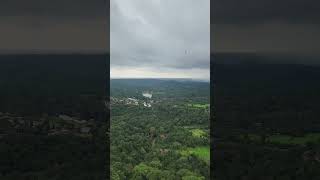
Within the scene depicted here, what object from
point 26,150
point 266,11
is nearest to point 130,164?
point 26,150

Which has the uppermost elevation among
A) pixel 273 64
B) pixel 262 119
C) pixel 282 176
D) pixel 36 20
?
pixel 36 20

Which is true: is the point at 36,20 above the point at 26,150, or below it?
above

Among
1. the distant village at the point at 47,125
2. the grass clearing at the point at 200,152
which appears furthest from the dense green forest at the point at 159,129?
the distant village at the point at 47,125

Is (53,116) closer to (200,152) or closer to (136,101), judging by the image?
(136,101)

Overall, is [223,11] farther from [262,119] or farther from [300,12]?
[262,119]

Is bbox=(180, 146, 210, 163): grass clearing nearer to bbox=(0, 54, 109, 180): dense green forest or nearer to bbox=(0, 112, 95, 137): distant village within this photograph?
bbox=(0, 54, 109, 180): dense green forest

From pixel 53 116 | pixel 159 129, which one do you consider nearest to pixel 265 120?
pixel 159 129
